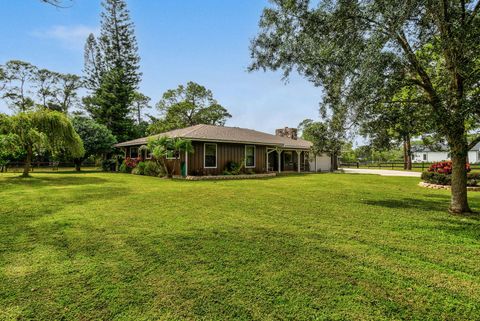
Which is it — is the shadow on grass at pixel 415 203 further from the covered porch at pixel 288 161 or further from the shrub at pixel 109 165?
the shrub at pixel 109 165

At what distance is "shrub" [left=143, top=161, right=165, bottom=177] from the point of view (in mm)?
16656

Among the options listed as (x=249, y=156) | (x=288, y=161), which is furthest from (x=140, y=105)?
(x=249, y=156)

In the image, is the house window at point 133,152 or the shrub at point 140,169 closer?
the shrub at point 140,169

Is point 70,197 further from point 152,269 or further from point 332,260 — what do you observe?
point 332,260

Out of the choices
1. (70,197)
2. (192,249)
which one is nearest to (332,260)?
(192,249)

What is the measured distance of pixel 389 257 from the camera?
3594 millimetres

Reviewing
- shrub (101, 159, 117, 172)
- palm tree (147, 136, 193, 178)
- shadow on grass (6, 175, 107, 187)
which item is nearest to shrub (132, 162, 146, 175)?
palm tree (147, 136, 193, 178)

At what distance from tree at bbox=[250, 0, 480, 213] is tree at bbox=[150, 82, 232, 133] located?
91.0ft

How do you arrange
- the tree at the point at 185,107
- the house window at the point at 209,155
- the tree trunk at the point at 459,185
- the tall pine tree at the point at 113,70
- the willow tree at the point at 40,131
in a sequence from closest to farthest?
the tree trunk at the point at 459,185 → the willow tree at the point at 40,131 → the house window at the point at 209,155 → the tall pine tree at the point at 113,70 → the tree at the point at 185,107

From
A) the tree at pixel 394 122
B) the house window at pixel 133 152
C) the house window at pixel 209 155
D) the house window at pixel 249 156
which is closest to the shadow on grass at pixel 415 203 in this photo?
the tree at pixel 394 122

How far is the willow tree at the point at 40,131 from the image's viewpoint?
13562mm

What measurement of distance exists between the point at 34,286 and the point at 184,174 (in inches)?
507

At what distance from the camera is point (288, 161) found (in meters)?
24.0

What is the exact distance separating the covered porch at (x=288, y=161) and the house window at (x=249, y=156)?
11.6 ft
